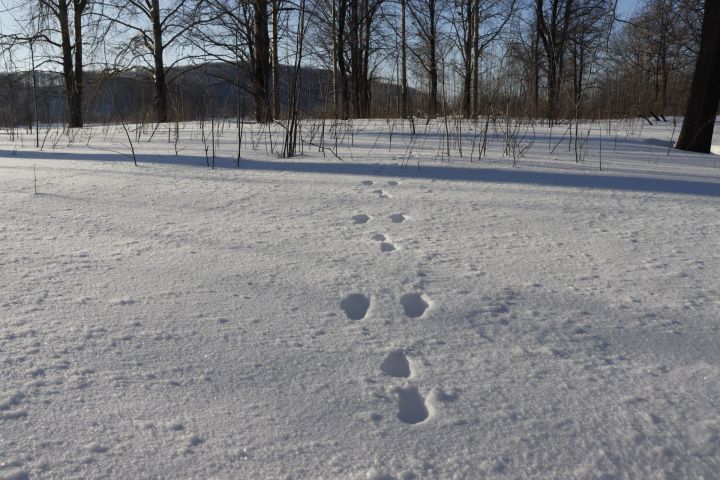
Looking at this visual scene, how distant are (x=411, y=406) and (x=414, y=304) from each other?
39cm

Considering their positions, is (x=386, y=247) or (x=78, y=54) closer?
(x=386, y=247)

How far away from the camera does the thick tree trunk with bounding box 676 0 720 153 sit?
414 centimetres

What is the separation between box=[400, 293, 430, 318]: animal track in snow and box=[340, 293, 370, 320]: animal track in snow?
0.09 meters

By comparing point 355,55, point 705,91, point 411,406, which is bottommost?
point 411,406

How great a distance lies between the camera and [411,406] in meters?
0.76

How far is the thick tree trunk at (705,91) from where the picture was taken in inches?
163

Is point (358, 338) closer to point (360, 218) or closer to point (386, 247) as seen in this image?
point (386, 247)

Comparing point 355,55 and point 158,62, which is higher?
point 355,55

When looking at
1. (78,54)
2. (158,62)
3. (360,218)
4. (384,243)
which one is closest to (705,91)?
(360,218)

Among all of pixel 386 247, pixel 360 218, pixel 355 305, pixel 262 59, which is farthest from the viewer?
pixel 262 59

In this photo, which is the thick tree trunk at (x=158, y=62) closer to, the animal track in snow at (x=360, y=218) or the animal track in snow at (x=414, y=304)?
the animal track in snow at (x=360, y=218)

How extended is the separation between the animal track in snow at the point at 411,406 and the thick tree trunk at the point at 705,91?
4565 millimetres

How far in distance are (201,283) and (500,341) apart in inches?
27.4

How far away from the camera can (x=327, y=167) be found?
283 cm
